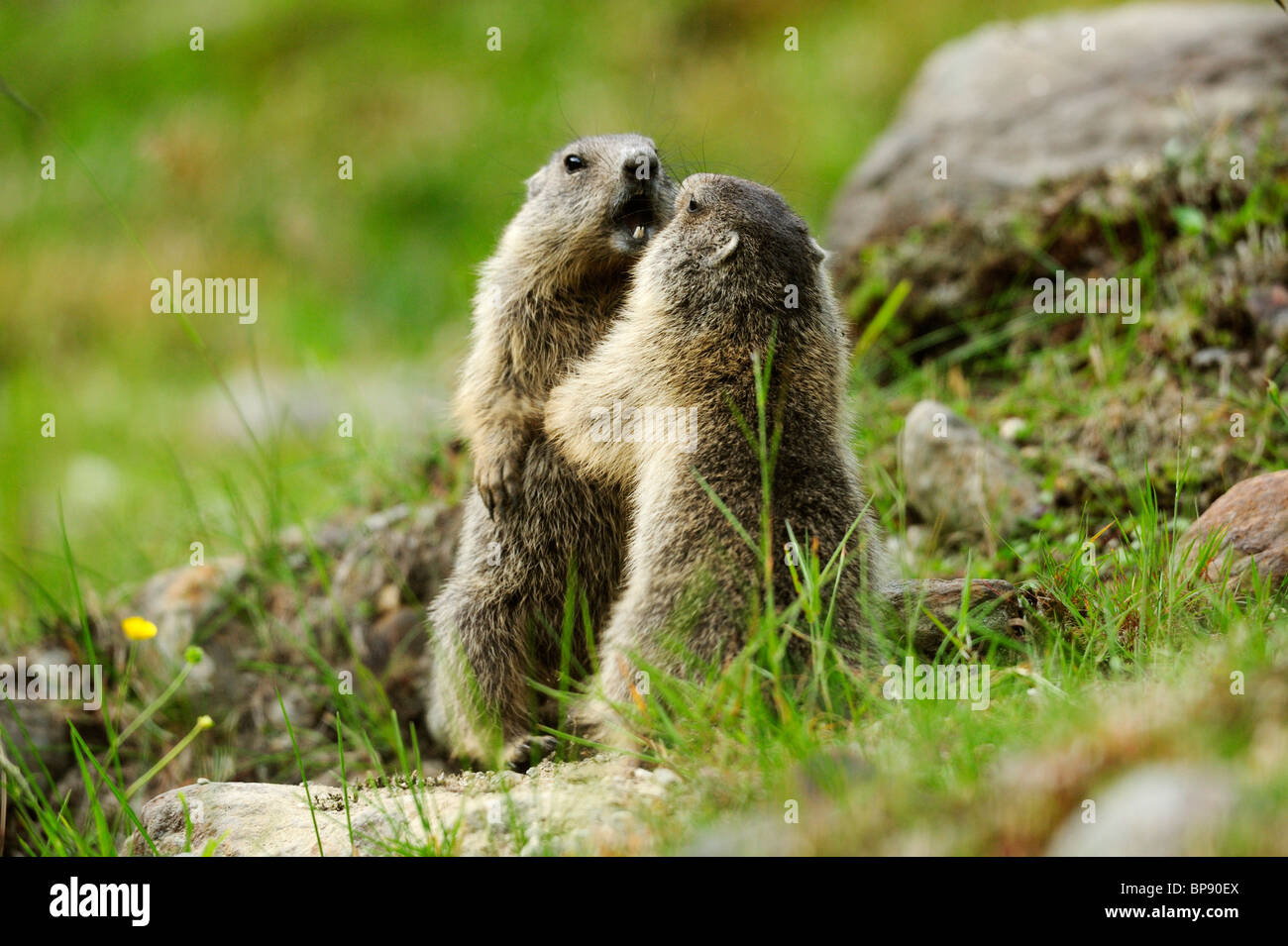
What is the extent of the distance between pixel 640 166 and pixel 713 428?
4.85ft

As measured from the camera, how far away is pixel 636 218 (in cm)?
582

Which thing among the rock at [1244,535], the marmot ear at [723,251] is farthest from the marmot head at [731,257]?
the rock at [1244,535]

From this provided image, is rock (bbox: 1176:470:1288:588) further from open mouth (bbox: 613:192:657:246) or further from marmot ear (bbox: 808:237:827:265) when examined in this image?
open mouth (bbox: 613:192:657:246)

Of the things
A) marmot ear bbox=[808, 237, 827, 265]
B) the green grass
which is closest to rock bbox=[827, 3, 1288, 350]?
the green grass

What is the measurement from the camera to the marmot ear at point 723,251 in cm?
509

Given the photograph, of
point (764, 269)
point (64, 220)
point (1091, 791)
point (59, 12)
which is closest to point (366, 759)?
point (764, 269)

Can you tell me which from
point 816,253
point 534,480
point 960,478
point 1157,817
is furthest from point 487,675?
point 1157,817

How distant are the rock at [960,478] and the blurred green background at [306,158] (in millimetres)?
6293

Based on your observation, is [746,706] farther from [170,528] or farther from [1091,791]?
[170,528]

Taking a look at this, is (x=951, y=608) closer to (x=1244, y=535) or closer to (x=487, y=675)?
(x=1244, y=535)

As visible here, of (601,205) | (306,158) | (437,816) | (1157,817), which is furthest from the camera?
(306,158)

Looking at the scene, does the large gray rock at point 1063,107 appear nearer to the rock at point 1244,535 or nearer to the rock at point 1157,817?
the rock at point 1244,535

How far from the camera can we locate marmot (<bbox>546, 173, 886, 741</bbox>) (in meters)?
4.62
